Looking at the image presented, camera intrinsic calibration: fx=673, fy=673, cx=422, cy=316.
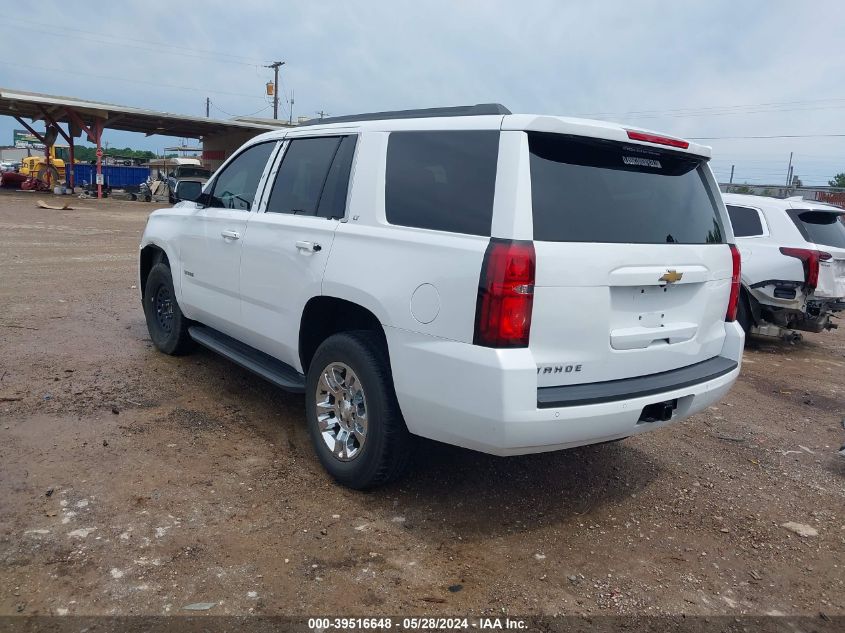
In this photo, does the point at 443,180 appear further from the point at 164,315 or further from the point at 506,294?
the point at 164,315

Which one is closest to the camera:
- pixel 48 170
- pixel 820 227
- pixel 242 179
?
pixel 242 179

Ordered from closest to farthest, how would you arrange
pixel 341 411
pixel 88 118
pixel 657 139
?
pixel 657 139 < pixel 341 411 < pixel 88 118

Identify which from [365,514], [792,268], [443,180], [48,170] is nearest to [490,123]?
[443,180]

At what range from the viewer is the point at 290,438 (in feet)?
14.7

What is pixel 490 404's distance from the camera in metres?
2.90

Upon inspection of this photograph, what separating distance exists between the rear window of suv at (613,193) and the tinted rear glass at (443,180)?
0.23 m

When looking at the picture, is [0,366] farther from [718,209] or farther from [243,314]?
[718,209]

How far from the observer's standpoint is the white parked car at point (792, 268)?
744cm

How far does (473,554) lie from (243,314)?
2.34 m

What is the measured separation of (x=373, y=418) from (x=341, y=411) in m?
0.40

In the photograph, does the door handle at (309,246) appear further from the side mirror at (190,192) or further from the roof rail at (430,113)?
the side mirror at (190,192)

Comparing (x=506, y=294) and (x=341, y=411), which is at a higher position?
(x=506, y=294)

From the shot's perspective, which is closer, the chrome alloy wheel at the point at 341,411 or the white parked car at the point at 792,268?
the chrome alloy wheel at the point at 341,411

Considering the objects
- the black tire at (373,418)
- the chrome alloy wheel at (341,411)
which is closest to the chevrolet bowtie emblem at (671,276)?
the black tire at (373,418)
